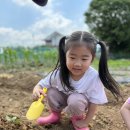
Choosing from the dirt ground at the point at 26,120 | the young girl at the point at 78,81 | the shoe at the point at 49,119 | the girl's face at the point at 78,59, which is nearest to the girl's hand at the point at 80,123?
the young girl at the point at 78,81

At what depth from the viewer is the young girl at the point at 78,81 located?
8.32 feet

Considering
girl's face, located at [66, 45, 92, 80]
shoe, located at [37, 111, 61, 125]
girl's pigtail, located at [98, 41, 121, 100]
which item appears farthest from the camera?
shoe, located at [37, 111, 61, 125]

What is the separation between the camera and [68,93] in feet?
9.00

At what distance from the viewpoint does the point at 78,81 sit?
269cm

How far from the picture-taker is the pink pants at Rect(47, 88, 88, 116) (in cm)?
260

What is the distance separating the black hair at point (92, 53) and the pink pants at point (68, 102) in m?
0.09

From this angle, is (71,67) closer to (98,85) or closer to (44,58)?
(98,85)

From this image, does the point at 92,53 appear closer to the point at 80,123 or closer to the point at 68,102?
the point at 68,102

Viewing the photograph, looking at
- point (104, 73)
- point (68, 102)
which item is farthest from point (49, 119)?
point (104, 73)

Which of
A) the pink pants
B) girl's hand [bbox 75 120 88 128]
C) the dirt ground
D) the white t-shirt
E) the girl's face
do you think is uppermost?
the girl's face

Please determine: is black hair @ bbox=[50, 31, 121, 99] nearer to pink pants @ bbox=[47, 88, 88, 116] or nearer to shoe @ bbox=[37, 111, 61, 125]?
pink pants @ bbox=[47, 88, 88, 116]

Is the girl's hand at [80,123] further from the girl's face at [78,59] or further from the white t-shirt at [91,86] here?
the girl's face at [78,59]

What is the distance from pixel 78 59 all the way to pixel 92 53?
0.38 feet

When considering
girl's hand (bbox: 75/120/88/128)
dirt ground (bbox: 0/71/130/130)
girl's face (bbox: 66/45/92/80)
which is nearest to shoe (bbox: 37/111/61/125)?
dirt ground (bbox: 0/71/130/130)
